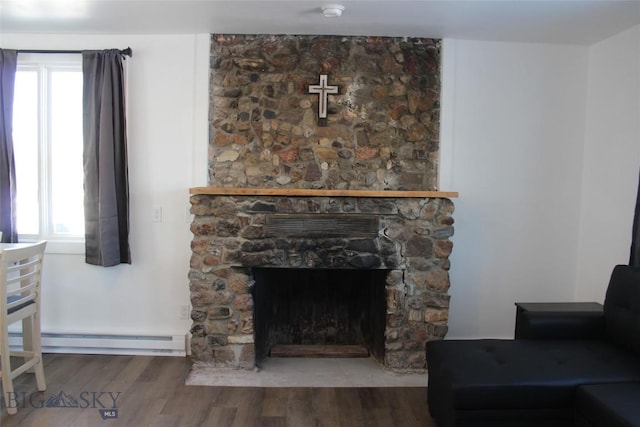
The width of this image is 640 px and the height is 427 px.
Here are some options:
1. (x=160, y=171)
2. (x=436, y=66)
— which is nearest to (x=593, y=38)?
(x=436, y=66)

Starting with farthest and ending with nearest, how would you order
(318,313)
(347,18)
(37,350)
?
(318,313)
(347,18)
(37,350)

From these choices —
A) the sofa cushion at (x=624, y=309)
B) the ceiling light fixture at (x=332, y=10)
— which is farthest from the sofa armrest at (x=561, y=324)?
the ceiling light fixture at (x=332, y=10)

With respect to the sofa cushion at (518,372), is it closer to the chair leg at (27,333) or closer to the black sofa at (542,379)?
the black sofa at (542,379)

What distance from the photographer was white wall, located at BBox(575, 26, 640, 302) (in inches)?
106

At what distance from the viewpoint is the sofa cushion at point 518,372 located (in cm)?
186

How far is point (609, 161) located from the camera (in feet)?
9.41

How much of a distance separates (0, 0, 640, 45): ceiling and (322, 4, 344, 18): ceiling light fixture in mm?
32

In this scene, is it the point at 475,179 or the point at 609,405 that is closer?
the point at 609,405

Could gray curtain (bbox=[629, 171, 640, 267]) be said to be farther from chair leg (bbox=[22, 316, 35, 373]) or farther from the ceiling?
chair leg (bbox=[22, 316, 35, 373])

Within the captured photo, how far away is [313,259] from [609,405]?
1708 mm

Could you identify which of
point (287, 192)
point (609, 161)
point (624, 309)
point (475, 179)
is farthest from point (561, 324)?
point (287, 192)

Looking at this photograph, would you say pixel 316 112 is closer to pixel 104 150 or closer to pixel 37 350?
pixel 104 150

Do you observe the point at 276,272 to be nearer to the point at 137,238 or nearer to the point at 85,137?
the point at 137,238

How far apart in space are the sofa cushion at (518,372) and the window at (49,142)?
9.24 ft
